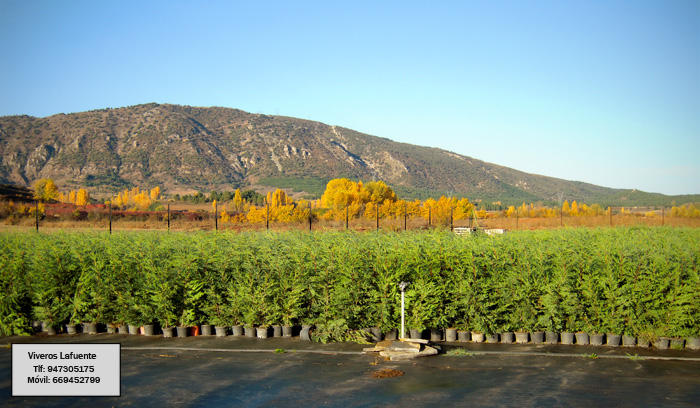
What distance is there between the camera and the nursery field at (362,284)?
992 cm

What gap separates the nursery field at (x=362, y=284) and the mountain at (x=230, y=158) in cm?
10970

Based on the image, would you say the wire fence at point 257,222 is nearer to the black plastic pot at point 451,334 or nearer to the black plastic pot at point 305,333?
the black plastic pot at point 305,333

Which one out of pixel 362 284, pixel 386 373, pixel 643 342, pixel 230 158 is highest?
pixel 230 158

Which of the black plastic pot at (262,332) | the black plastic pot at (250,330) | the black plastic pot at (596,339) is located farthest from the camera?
the black plastic pot at (250,330)

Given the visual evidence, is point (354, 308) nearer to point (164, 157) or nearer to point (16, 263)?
point (16, 263)

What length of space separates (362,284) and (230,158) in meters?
132

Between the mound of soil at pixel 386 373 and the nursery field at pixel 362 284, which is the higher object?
the nursery field at pixel 362 284

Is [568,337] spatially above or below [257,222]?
below

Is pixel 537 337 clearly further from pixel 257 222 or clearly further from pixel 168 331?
pixel 257 222

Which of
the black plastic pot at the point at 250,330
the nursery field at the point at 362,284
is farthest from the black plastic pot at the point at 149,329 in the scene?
the black plastic pot at the point at 250,330

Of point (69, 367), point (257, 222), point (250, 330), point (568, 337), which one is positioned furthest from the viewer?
point (257, 222)

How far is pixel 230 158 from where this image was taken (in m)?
138

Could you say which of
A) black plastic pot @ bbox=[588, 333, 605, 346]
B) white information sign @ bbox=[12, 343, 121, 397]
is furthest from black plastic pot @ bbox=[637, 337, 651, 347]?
white information sign @ bbox=[12, 343, 121, 397]

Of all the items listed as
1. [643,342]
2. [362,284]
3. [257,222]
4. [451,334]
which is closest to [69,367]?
[362,284]
